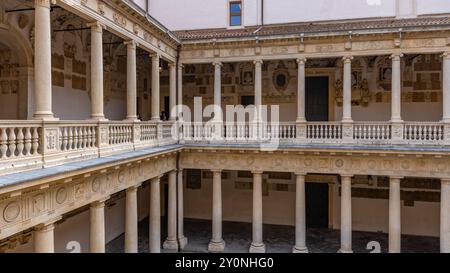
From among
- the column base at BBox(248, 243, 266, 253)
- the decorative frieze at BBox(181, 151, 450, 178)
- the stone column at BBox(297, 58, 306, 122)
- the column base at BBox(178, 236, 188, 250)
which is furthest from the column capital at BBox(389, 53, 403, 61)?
the column base at BBox(178, 236, 188, 250)

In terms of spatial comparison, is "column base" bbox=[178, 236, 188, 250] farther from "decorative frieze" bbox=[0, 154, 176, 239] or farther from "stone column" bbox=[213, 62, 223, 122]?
"stone column" bbox=[213, 62, 223, 122]

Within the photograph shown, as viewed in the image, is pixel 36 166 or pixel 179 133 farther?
pixel 179 133

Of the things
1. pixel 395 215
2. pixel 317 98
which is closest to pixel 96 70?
pixel 317 98

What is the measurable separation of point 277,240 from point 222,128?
5972 mm

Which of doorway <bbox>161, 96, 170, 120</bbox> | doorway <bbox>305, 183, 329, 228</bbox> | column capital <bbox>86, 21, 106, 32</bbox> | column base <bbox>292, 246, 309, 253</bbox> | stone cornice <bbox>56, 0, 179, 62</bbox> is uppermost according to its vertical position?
stone cornice <bbox>56, 0, 179, 62</bbox>

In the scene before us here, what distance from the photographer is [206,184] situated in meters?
19.5

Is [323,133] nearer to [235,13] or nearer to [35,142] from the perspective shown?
[235,13]

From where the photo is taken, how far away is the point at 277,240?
1620 centimetres

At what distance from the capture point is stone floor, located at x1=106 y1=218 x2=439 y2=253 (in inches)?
591

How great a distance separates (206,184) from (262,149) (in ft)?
21.1

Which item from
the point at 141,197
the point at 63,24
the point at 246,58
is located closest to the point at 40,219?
the point at 63,24

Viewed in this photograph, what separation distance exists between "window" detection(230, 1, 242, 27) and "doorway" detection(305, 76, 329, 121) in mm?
4977

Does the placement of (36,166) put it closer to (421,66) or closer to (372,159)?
(372,159)

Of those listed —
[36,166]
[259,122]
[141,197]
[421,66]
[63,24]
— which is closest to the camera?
[36,166]
